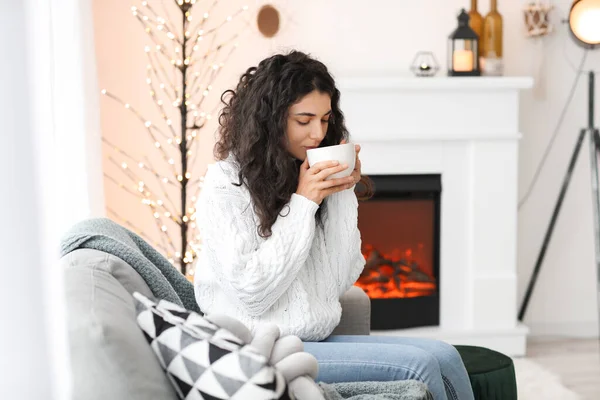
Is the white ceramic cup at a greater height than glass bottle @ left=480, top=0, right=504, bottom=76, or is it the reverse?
glass bottle @ left=480, top=0, right=504, bottom=76

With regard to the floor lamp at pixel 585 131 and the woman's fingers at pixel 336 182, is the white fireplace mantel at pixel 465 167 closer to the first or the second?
the floor lamp at pixel 585 131

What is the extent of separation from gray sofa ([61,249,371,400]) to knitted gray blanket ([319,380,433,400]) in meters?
0.42

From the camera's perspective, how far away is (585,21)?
145 inches

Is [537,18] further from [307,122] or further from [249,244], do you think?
[249,244]

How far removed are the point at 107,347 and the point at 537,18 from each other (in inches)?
124

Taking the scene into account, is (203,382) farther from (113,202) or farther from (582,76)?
(582,76)

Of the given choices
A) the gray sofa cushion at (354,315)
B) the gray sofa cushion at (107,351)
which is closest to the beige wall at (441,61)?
the gray sofa cushion at (354,315)

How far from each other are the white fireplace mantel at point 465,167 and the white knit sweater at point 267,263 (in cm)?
171

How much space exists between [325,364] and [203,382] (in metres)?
0.53

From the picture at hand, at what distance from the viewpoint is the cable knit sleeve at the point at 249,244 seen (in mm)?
1779

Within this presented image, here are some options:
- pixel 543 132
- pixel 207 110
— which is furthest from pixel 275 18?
pixel 543 132

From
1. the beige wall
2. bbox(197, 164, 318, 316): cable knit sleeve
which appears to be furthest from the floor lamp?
bbox(197, 164, 318, 316): cable knit sleeve

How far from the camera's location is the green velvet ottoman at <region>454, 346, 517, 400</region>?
217cm

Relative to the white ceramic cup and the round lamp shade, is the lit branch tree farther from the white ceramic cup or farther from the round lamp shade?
the white ceramic cup
